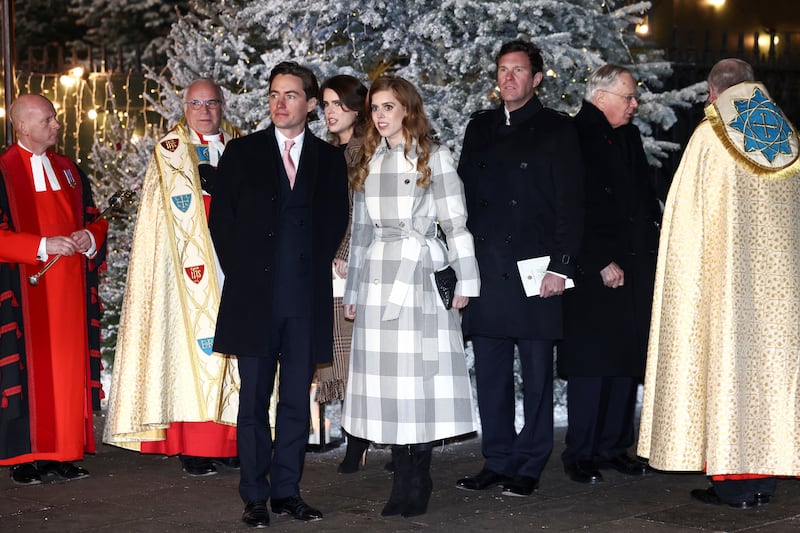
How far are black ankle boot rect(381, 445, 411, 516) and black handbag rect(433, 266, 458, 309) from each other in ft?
2.25

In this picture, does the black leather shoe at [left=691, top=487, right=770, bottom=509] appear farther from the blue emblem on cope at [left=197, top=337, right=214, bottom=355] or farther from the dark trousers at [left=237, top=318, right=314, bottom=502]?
the blue emblem on cope at [left=197, top=337, right=214, bottom=355]

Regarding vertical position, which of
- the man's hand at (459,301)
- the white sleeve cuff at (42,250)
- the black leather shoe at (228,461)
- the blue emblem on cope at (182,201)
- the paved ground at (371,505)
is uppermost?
the blue emblem on cope at (182,201)

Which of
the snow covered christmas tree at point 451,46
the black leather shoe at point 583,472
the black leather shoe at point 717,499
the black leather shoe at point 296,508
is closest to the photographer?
the black leather shoe at point 296,508

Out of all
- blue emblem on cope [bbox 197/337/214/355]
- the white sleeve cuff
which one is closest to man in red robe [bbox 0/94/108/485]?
the white sleeve cuff

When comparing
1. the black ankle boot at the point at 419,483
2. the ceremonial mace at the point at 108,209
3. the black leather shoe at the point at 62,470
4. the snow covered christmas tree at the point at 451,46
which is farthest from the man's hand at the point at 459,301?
the snow covered christmas tree at the point at 451,46

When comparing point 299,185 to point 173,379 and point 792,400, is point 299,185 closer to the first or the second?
point 173,379

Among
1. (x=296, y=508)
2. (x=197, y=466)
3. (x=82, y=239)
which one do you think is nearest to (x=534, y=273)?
(x=296, y=508)

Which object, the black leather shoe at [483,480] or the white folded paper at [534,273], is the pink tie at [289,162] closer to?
the white folded paper at [534,273]

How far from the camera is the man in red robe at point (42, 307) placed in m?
6.35

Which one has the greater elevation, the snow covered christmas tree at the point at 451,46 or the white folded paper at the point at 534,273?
the snow covered christmas tree at the point at 451,46

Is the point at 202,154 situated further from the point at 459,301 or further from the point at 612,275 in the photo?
the point at 612,275

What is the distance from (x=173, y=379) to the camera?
21.7ft

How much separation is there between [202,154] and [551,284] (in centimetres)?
208

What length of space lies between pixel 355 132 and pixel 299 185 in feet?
3.99
